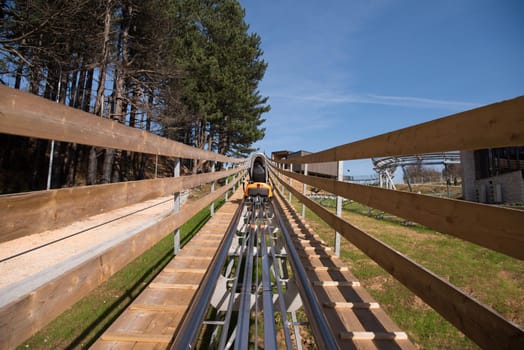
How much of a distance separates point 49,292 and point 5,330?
168mm

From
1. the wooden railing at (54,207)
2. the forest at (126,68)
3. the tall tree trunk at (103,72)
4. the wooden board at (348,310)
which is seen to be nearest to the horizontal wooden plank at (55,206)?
the wooden railing at (54,207)

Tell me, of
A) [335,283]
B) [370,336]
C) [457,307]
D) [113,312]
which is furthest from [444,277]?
[113,312]

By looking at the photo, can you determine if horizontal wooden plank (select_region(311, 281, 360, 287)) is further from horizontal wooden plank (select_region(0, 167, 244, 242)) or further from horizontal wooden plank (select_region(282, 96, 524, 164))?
horizontal wooden plank (select_region(0, 167, 244, 242))

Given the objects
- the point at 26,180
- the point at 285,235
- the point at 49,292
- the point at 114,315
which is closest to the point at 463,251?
the point at 285,235

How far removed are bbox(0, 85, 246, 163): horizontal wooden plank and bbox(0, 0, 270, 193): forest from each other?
866 centimetres

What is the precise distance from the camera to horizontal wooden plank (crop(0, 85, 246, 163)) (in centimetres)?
98

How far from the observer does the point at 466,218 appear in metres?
1.06

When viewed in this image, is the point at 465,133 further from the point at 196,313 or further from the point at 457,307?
the point at 196,313

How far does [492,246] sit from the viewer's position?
0.94 metres

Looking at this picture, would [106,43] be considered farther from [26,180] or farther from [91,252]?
[91,252]

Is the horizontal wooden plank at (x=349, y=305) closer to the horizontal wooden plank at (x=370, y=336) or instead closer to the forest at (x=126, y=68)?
the horizontal wooden plank at (x=370, y=336)

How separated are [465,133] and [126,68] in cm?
1496

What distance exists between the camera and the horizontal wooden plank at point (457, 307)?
87cm

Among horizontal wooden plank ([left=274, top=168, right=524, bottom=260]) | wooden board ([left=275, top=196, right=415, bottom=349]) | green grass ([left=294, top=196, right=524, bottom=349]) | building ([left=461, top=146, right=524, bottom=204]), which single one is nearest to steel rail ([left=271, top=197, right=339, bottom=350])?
wooden board ([left=275, top=196, right=415, bottom=349])
